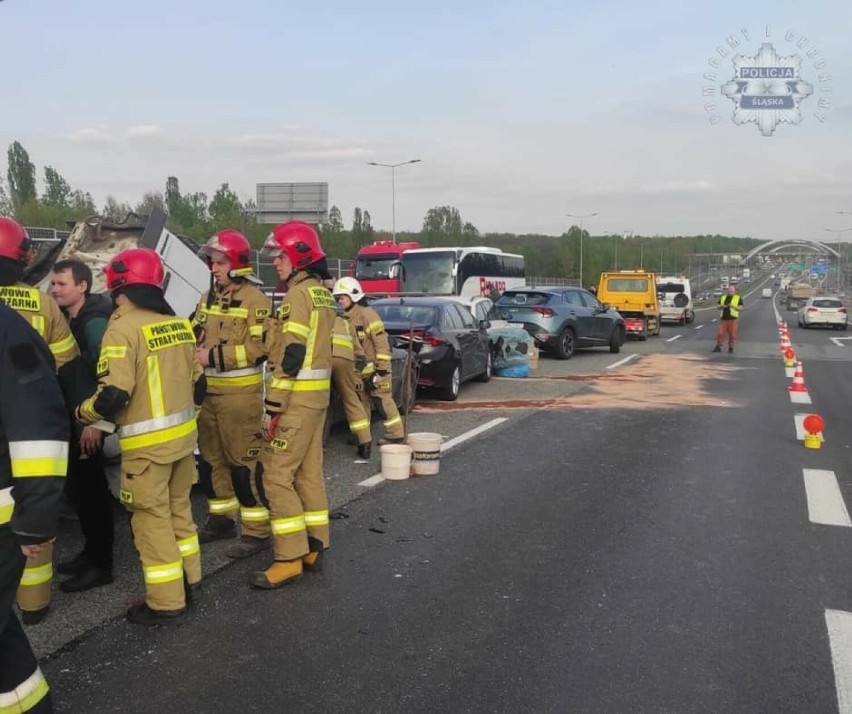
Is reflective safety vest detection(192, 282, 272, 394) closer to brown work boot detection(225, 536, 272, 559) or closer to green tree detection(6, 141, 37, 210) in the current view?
brown work boot detection(225, 536, 272, 559)

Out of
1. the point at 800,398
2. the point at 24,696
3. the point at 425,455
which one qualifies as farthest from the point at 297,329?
the point at 800,398

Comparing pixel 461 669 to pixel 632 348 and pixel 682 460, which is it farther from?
pixel 632 348

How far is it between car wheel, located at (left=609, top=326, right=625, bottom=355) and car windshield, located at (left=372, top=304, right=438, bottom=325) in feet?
31.4

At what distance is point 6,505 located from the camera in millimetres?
2312

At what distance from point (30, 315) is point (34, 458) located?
1.93m

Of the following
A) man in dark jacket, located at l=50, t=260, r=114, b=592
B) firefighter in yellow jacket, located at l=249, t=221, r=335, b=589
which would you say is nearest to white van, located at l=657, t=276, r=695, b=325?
firefighter in yellow jacket, located at l=249, t=221, r=335, b=589

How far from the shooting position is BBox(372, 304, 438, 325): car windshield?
11594 millimetres

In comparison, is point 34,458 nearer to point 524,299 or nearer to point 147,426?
point 147,426

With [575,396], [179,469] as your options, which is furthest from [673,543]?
[575,396]

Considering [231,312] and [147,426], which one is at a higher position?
[231,312]

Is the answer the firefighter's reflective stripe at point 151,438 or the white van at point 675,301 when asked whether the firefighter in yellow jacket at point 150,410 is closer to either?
the firefighter's reflective stripe at point 151,438

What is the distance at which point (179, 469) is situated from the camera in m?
3.98

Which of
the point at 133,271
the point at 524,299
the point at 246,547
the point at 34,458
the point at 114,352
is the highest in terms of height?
the point at 133,271

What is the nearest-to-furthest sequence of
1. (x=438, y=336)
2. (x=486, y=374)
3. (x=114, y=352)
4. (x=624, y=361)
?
(x=114, y=352), (x=438, y=336), (x=486, y=374), (x=624, y=361)
